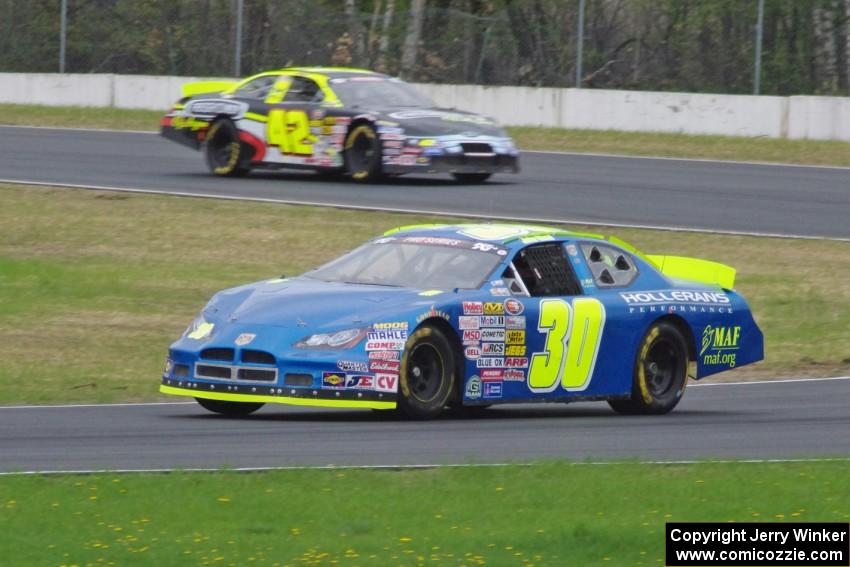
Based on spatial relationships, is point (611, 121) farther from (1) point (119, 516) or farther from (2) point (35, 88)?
(1) point (119, 516)

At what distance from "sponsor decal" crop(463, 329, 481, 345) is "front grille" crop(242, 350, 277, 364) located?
1.27m

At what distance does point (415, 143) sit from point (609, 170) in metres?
4.28

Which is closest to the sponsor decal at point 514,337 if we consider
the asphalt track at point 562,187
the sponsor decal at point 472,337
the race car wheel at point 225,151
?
the sponsor decal at point 472,337

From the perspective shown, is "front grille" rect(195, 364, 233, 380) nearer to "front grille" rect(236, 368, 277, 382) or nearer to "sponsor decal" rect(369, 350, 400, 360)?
"front grille" rect(236, 368, 277, 382)

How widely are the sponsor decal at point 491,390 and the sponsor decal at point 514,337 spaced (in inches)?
11.1

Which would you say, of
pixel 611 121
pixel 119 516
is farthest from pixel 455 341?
pixel 611 121

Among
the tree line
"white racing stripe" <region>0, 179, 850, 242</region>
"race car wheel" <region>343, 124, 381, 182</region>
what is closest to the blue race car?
"white racing stripe" <region>0, 179, 850, 242</region>

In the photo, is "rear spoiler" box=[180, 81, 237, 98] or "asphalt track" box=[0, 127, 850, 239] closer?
"asphalt track" box=[0, 127, 850, 239]

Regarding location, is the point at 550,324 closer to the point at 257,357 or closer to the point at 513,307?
the point at 513,307

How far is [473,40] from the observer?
108ft

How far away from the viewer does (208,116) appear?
24.1 meters

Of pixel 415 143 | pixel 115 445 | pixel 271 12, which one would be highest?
pixel 271 12

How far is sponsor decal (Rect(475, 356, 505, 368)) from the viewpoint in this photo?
11406 mm

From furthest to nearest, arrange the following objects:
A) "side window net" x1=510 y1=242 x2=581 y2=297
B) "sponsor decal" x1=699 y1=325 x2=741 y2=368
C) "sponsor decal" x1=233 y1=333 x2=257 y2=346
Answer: "sponsor decal" x1=699 y1=325 x2=741 y2=368
"side window net" x1=510 y1=242 x2=581 y2=297
"sponsor decal" x1=233 y1=333 x2=257 y2=346
